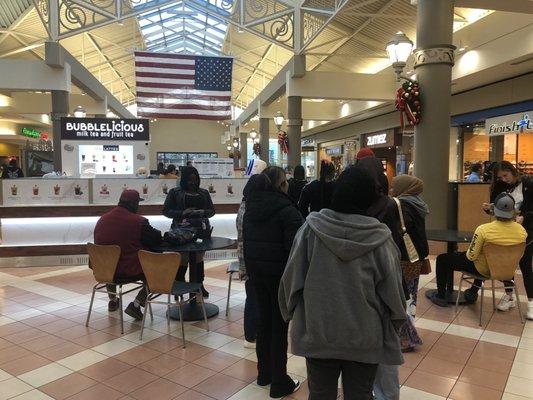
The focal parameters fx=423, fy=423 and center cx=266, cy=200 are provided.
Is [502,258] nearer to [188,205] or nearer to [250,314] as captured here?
[250,314]

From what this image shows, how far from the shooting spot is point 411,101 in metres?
5.77

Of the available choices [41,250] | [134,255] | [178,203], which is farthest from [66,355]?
[41,250]

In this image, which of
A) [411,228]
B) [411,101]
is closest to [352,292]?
[411,228]

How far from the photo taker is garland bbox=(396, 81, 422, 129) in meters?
5.76

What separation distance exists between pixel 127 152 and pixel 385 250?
6470 mm

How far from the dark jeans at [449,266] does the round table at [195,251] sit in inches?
87.5

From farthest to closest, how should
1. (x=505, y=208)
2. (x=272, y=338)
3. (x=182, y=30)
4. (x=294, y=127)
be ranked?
(x=182, y=30), (x=294, y=127), (x=505, y=208), (x=272, y=338)

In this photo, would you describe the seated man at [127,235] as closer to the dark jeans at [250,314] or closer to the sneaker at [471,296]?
the dark jeans at [250,314]

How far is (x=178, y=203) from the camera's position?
15.1ft

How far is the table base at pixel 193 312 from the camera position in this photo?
4.20 metres

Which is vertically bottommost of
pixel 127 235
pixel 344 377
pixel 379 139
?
pixel 344 377

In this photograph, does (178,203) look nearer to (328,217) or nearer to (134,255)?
(134,255)

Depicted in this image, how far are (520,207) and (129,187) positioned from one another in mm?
5364

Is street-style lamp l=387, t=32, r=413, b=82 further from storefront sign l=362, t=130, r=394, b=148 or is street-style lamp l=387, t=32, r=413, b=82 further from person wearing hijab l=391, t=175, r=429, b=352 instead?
storefront sign l=362, t=130, r=394, b=148
